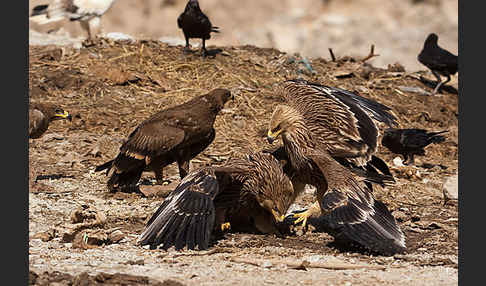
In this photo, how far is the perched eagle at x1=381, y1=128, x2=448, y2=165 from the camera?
30.3ft

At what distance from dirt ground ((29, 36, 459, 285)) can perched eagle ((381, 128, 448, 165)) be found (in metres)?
0.21

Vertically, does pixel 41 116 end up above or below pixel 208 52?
below

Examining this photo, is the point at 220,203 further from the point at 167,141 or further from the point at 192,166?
the point at 192,166

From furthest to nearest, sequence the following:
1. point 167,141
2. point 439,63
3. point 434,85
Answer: point 434,85
point 439,63
point 167,141

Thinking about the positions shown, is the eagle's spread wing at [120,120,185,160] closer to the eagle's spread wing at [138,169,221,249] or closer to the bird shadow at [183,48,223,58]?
the eagle's spread wing at [138,169,221,249]

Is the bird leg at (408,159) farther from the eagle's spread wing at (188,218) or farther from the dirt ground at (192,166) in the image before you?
the eagle's spread wing at (188,218)

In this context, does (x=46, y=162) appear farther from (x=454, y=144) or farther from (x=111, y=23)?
(x=111, y=23)

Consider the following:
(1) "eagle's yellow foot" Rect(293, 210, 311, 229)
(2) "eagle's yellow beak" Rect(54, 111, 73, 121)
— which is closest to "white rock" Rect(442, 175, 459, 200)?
(1) "eagle's yellow foot" Rect(293, 210, 311, 229)

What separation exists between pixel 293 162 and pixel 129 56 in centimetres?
578

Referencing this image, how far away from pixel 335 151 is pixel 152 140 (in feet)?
5.78

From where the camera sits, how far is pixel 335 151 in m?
6.62

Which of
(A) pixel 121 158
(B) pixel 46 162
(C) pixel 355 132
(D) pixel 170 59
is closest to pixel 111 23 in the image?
(D) pixel 170 59

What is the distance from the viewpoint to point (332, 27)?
15742 mm

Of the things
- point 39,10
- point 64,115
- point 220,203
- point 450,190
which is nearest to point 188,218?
point 220,203
